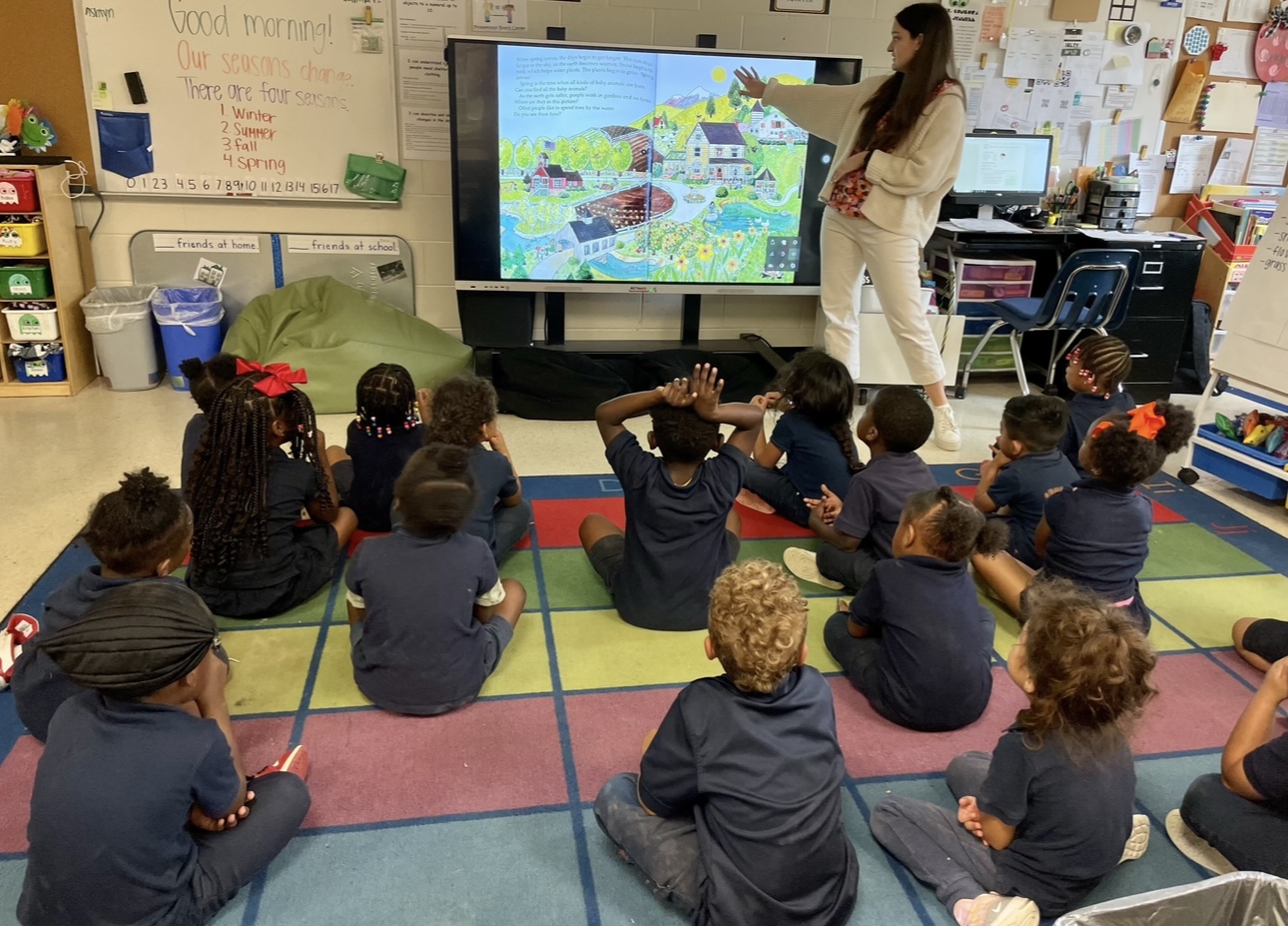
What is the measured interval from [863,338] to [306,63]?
279 centimetres

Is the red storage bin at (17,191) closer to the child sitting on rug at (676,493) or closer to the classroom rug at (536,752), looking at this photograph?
the classroom rug at (536,752)

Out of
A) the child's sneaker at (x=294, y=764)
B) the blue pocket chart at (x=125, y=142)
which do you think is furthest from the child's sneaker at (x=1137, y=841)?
the blue pocket chart at (x=125, y=142)

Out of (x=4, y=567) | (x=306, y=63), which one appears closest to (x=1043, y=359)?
(x=306, y=63)

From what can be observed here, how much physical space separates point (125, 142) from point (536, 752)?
358 cm

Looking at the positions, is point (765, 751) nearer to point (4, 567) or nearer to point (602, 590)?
point (602, 590)

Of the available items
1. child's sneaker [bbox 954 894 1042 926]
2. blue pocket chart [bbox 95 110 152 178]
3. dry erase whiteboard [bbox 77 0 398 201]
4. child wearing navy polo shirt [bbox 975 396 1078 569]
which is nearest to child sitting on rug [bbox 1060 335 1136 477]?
child wearing navy polo shirt [bbox 975 396 1078 569]

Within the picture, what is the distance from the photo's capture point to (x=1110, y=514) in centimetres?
243

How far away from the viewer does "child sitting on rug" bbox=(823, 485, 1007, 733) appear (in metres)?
2.10

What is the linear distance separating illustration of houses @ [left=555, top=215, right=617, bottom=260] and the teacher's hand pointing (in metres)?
0.84

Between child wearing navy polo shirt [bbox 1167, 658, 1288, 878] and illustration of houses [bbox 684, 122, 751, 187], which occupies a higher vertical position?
illustration of houses [bbox 684, 122, 751, 187]

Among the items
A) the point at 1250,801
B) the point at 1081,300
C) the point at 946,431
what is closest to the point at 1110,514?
the point at 1250,801

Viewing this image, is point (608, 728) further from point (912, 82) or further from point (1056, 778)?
point (912, 82)

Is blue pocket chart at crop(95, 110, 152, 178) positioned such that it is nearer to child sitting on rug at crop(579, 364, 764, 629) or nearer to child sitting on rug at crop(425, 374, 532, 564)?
child sitting on rug at crop(425, 374, 532, 564)

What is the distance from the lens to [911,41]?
11.8 feet
